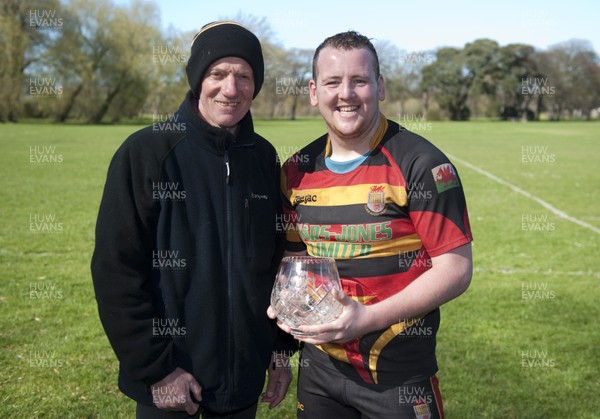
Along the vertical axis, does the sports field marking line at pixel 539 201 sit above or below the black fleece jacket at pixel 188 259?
below

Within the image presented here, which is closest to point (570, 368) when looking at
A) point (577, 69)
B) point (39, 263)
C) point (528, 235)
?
point (528, 235)

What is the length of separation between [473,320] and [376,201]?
5.14m

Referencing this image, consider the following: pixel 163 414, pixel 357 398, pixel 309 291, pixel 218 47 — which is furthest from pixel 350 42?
pixel 163 414

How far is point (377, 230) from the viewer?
2.69 m

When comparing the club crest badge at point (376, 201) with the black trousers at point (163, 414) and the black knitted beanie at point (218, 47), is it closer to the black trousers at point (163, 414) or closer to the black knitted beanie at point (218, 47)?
the black knitted beanie at point (218, 47)

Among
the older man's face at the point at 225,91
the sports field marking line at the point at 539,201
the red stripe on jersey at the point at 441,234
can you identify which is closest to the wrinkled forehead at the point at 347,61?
the older man's face at the point at 225,91

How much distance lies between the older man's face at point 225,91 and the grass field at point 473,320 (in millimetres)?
3100

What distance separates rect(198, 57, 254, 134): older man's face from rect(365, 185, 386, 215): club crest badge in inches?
30.1

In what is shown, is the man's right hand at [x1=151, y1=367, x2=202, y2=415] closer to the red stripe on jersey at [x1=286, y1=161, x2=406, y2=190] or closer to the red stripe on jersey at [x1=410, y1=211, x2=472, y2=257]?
the red stripe on jersey at [x1=286, y1=161, x2=406, y2=190]

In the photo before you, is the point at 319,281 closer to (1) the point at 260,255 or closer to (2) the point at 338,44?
(1) the point at 260,255

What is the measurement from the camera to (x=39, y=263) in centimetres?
927

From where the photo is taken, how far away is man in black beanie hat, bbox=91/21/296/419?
2.59 meters

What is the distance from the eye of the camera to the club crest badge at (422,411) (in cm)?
269

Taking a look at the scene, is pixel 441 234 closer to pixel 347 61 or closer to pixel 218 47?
pixel 347 61
